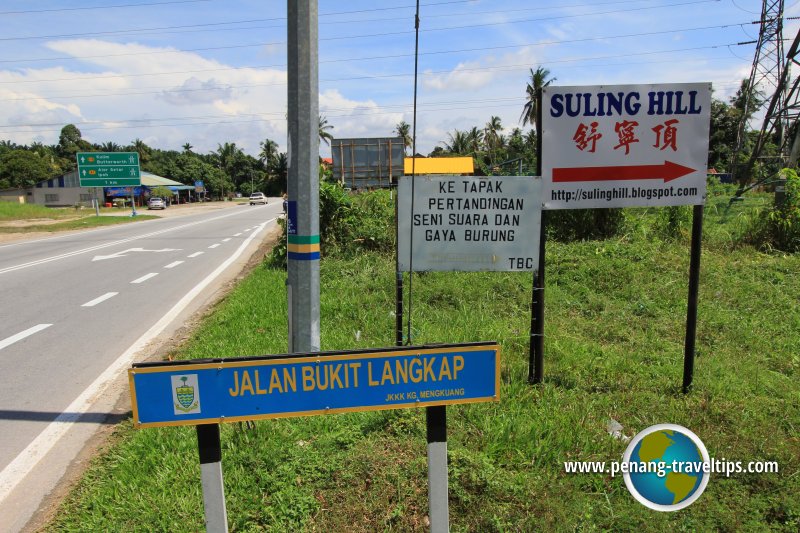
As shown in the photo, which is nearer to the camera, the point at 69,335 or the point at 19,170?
the point at 69,335

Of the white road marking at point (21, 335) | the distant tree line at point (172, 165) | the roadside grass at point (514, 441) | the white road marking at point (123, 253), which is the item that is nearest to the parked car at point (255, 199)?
the distant tree line at point (172, 165)

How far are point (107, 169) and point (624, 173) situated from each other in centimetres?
3802

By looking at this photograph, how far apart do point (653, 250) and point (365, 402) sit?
7.93 meters

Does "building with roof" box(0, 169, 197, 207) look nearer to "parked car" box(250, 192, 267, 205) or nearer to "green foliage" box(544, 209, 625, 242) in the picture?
"parked car" box(250, 192, 267, 205)

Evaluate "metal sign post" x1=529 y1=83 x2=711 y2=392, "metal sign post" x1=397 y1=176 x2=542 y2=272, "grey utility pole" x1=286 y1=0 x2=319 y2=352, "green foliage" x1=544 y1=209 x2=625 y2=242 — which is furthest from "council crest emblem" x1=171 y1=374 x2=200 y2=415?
"green foliage" x1=544 y1=209 x2=625 y2=242

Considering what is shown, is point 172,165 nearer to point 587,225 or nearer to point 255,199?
point 255,199

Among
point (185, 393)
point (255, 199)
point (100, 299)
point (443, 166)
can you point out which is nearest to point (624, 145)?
point (185, 393)

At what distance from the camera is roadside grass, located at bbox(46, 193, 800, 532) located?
2691 mm

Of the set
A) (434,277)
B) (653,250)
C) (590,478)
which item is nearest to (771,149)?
(653,250)

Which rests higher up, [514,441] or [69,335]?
[514,441]

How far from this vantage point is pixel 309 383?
2.07 m

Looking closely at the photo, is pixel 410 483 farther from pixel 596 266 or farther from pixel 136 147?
pixel 136 147

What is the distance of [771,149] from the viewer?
166 feet

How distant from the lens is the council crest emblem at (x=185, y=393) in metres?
1.99
